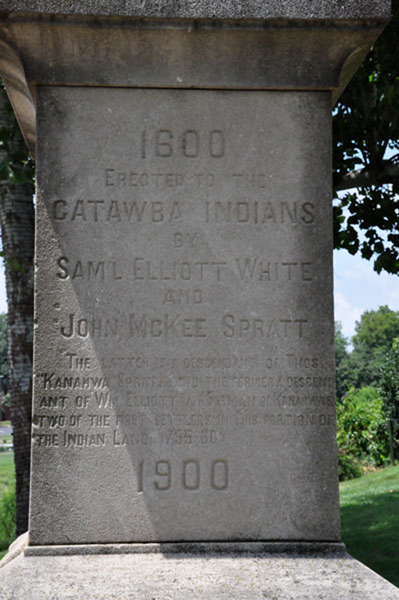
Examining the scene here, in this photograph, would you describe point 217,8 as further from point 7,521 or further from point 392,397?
point 392,397

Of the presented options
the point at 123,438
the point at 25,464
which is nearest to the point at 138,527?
the point at 123,438

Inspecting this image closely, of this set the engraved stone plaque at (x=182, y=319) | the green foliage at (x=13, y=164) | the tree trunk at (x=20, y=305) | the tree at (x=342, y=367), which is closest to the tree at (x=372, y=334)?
the tree at (x=342, y=367)

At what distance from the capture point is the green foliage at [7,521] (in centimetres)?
1382

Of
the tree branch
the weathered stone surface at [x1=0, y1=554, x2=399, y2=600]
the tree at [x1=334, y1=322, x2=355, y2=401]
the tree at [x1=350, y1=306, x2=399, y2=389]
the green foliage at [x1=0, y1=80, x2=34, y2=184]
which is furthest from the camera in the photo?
the tree at [x1=350, y1=306, x2=399, y2=389]

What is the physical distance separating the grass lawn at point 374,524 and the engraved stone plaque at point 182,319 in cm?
490

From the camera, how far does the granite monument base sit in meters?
2.54

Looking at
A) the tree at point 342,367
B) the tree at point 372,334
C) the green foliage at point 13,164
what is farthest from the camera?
the tree at point 372,334

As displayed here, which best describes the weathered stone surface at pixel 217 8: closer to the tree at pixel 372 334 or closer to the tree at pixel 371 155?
the tree at pixel 371 155

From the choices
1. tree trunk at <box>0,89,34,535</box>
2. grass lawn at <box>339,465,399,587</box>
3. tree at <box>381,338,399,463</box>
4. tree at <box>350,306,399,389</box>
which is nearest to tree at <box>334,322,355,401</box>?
tree at <box>350,306,399,389</box>

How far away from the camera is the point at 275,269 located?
10.2 ft

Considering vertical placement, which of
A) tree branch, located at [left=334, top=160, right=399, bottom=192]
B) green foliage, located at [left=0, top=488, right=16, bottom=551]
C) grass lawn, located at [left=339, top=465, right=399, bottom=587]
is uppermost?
tree branch, located at [left=334, top=160, right=399, bottom=192]

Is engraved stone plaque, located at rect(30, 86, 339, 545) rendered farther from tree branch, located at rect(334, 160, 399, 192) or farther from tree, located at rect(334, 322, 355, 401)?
tree, located at rect(334, 322, 355, 401)

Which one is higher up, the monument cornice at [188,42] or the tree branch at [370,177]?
the tree branch at [370,177]

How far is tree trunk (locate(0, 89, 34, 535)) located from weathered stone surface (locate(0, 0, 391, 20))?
6079 millimetres
